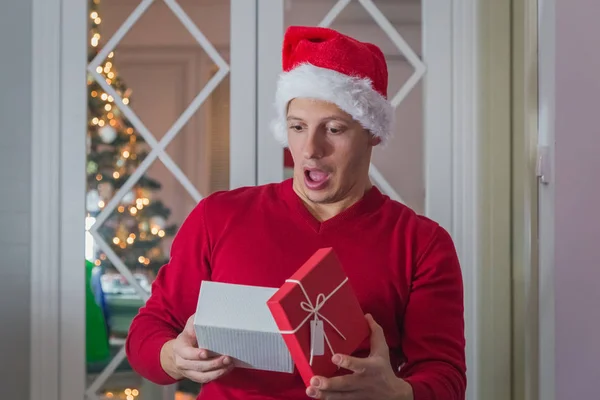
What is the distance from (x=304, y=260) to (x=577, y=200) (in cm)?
52

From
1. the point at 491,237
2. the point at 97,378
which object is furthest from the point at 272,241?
the point at 97,378

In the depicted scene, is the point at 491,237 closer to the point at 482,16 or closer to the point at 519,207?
the point at 519,207

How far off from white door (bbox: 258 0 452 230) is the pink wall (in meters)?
0.77

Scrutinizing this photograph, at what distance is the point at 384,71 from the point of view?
5.69 ft

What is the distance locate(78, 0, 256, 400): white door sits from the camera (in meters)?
2.36

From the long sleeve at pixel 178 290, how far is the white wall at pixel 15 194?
0.78m

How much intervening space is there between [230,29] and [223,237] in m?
0.86

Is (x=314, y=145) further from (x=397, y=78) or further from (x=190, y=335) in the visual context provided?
(x=397, y=78)

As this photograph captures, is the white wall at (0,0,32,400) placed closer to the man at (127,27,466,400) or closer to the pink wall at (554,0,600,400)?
the man at (127,27,466,400)

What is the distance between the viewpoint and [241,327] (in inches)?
52.3

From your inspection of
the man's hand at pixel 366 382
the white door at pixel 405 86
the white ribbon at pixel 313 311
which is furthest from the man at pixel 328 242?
the white door at pixel 405 86

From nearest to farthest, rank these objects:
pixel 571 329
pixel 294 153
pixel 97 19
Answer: pixel 571 329, pixel 294 153, pixel 97 19

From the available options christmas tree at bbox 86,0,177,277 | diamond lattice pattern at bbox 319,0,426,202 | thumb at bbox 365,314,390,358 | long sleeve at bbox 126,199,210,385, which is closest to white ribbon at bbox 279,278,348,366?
thumb at bbox 365,314,390,358

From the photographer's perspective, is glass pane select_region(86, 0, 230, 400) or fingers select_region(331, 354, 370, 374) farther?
glass pane select_region(86, 0, 230, 400)
